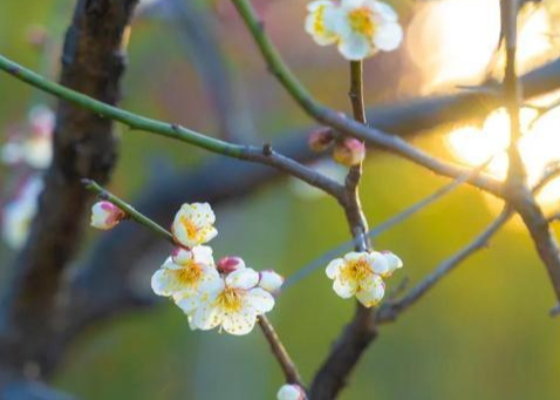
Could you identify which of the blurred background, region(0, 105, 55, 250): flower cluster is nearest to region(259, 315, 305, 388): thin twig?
region(0, 105, 55, 250): flower cluster

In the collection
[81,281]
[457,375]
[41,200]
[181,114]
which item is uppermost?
[181,114]

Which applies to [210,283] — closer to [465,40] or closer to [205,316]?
[205,316]

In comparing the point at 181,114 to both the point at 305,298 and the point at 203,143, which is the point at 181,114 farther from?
the point at 203,143

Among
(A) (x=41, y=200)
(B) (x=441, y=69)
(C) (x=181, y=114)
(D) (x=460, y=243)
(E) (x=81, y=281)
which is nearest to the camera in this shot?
(A) (x=41, y=200)

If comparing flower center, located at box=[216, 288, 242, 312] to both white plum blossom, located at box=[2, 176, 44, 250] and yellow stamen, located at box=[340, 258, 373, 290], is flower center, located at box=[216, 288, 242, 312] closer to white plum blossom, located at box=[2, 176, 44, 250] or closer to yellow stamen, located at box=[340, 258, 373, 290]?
yellow stamen, located at box=[340, 258, 373, 290]

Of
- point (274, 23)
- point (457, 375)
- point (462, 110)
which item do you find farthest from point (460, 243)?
point (462, 110)

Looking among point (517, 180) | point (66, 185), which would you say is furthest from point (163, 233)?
point (66, 185)
